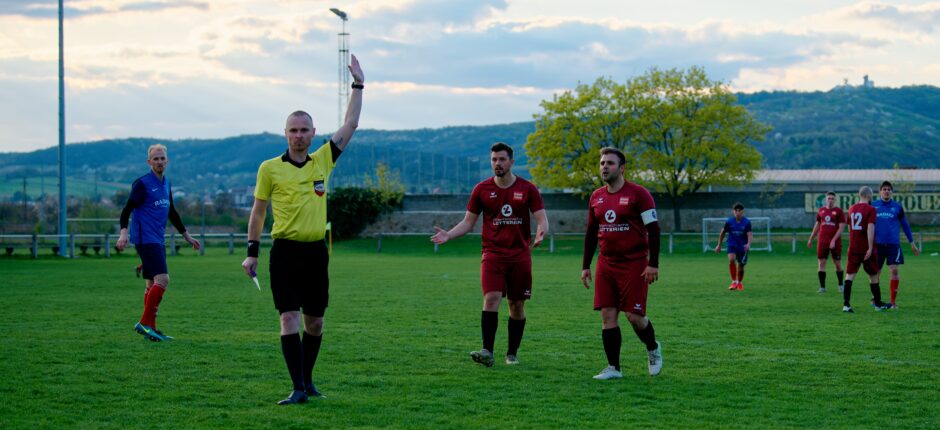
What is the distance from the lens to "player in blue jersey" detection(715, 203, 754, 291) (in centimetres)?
2148

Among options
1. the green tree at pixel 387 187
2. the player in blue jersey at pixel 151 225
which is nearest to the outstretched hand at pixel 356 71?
the player in blue jersey at pixel 151 225

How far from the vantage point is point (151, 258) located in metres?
12.4

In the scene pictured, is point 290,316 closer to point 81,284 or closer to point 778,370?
point 778,370

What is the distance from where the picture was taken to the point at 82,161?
14512 centimetres

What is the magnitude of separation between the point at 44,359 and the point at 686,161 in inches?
2175

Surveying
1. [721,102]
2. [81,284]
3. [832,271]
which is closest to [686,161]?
[721,102]

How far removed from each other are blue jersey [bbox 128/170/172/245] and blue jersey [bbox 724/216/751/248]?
45.1 feet

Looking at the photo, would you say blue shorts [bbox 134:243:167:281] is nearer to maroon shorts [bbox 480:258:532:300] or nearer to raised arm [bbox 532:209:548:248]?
maroon shorts [bbox 480:258:532:300]

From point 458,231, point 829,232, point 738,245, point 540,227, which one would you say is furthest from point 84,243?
point 540,227

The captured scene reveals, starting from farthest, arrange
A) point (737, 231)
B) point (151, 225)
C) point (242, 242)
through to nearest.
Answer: point (242, 242), point (737, 231), point (151, 225)

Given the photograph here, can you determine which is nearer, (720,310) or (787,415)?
(787,415)

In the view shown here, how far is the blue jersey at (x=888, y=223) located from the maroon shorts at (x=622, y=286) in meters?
8.72

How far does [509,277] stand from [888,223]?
9016 mm

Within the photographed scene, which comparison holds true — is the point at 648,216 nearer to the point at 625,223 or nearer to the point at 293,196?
the point at 625,223
